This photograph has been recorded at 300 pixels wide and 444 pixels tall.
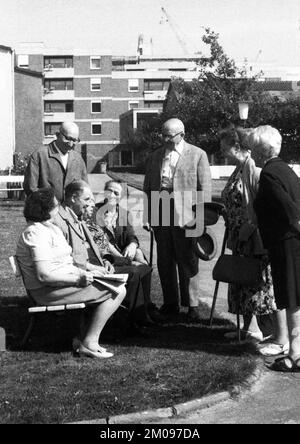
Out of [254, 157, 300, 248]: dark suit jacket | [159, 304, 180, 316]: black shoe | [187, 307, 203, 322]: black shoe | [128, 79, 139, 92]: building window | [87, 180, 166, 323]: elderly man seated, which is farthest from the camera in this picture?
[128, 79, 139, 92]: building window

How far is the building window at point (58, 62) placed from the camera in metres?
96.0

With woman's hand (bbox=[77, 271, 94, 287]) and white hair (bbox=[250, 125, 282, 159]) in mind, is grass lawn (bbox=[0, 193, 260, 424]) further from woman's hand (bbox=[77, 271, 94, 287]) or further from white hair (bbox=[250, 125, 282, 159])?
white hair (bbox=[250, 125, 282, 159])

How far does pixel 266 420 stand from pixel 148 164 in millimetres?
3838

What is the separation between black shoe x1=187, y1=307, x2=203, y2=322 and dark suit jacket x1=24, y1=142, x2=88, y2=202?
1.80 metres

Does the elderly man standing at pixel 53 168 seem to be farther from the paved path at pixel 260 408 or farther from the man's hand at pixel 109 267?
the paved path at pixel 260 408

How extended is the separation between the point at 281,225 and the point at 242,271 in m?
0.82

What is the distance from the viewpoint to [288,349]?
6414 millimetres

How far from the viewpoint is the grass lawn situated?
Result: 16.7 feet

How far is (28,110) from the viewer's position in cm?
6253

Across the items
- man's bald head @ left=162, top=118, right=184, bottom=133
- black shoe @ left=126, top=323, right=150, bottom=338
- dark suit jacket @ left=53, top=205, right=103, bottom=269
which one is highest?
man's bald head @ left=162, top=118, right=184, bottom=133

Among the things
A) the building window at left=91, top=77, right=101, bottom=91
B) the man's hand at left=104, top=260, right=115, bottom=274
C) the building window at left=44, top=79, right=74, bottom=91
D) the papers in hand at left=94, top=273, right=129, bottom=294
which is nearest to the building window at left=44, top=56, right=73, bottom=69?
the building window at left=44, top=79, right=74, bottom=91

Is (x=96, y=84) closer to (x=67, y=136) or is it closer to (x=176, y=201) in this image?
(x=67, y=136)
